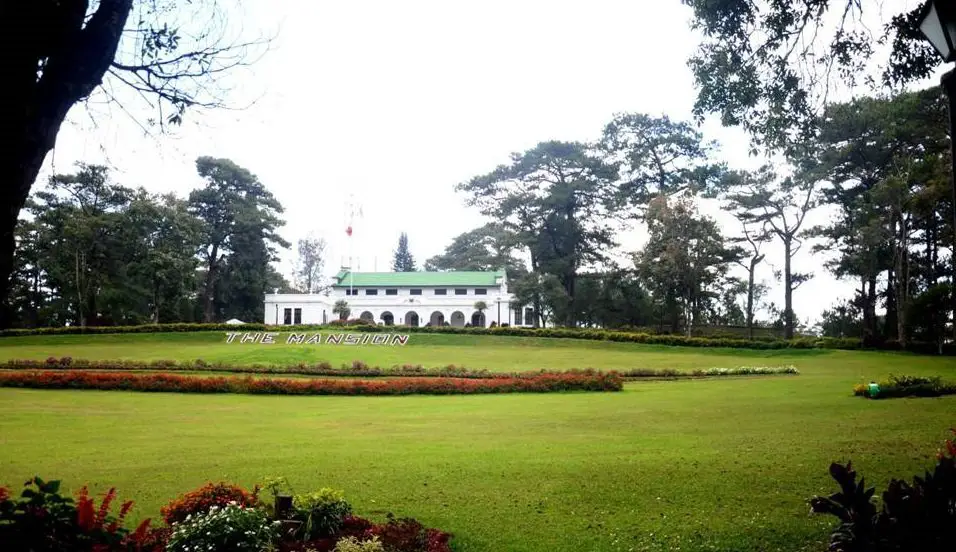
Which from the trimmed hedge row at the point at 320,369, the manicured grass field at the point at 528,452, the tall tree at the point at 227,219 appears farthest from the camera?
the tall tree at the point at 227,219

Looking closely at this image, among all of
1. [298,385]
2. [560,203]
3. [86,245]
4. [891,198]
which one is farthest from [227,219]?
[891,198]

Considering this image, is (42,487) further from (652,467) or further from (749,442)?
(749,442)

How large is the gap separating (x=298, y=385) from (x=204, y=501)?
1332 cm

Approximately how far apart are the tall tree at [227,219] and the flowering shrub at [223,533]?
50.5 m

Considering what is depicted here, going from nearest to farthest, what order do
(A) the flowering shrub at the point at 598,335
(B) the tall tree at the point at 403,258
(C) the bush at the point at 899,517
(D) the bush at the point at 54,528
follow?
(C) the bush at the point at 899,517 → (D) the bush at the point at 54,528 → (A) the flowering shrub at the point at 598,335 → (B) the tall tree at the point at 403,258

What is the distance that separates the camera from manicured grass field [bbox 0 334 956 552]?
579cm

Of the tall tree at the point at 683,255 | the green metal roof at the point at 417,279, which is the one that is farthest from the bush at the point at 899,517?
the green metal roof at the point at 417,279

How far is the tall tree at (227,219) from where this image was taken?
52312 mm

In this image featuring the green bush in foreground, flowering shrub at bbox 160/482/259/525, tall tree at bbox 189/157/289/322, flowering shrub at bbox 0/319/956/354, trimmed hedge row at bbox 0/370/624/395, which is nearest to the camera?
flowering shrub at bbox 160/482/259/525

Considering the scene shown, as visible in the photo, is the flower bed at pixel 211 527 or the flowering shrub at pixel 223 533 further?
the flowering shrub at pixel 223 533

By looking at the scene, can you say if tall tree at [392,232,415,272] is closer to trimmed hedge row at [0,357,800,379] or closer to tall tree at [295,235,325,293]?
tall tree at [295,235,325,293]

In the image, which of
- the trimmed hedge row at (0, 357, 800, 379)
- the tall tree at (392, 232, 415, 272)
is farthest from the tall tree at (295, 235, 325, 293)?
the trimmed hedge row at (0, 357, 800, 379)

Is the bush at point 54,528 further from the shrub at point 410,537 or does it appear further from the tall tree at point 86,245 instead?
the tall tree at point 86,245

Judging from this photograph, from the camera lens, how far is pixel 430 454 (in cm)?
848
